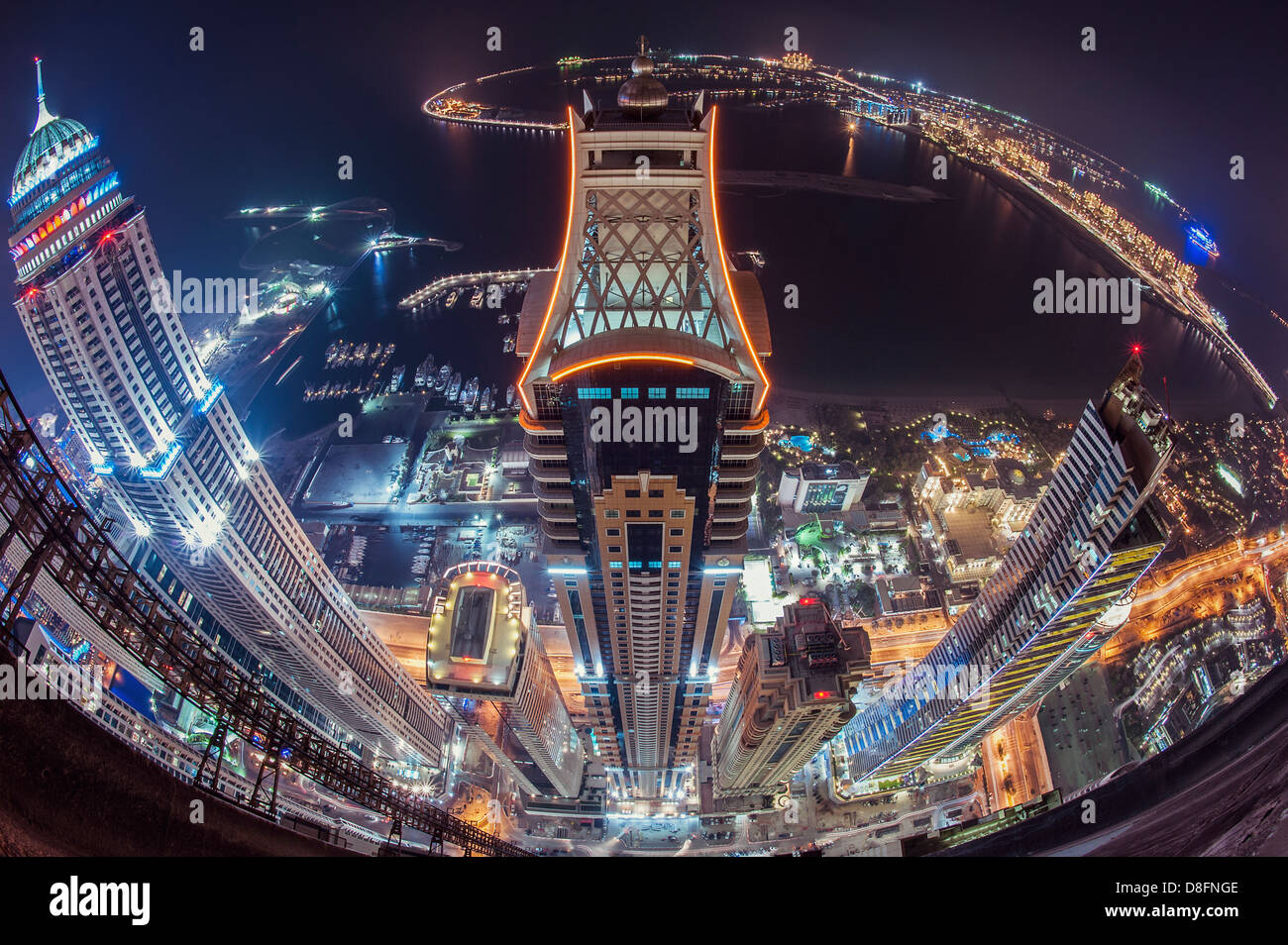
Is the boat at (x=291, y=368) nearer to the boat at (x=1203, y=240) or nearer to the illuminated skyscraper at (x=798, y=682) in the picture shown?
the illuminated skyscraper at (x=798, y=682)

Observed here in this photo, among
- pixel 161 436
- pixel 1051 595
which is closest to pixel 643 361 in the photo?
pixel 1051 595

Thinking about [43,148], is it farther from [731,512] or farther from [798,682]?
[798,682]

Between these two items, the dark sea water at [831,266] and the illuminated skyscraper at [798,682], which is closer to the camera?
the illuminated skyscraper at [798,682]

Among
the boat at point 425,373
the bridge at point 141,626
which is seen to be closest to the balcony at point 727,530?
the bridge at point 141,626

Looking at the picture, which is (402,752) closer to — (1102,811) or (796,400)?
(1102,811)

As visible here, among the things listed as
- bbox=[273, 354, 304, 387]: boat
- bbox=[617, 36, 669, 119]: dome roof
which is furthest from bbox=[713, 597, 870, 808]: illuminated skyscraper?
bbox=[273, 354, 304, 387]: boat

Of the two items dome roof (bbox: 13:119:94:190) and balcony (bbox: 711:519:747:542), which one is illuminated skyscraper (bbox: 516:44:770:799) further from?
dome roof (bbox: 13:119:94:190)
